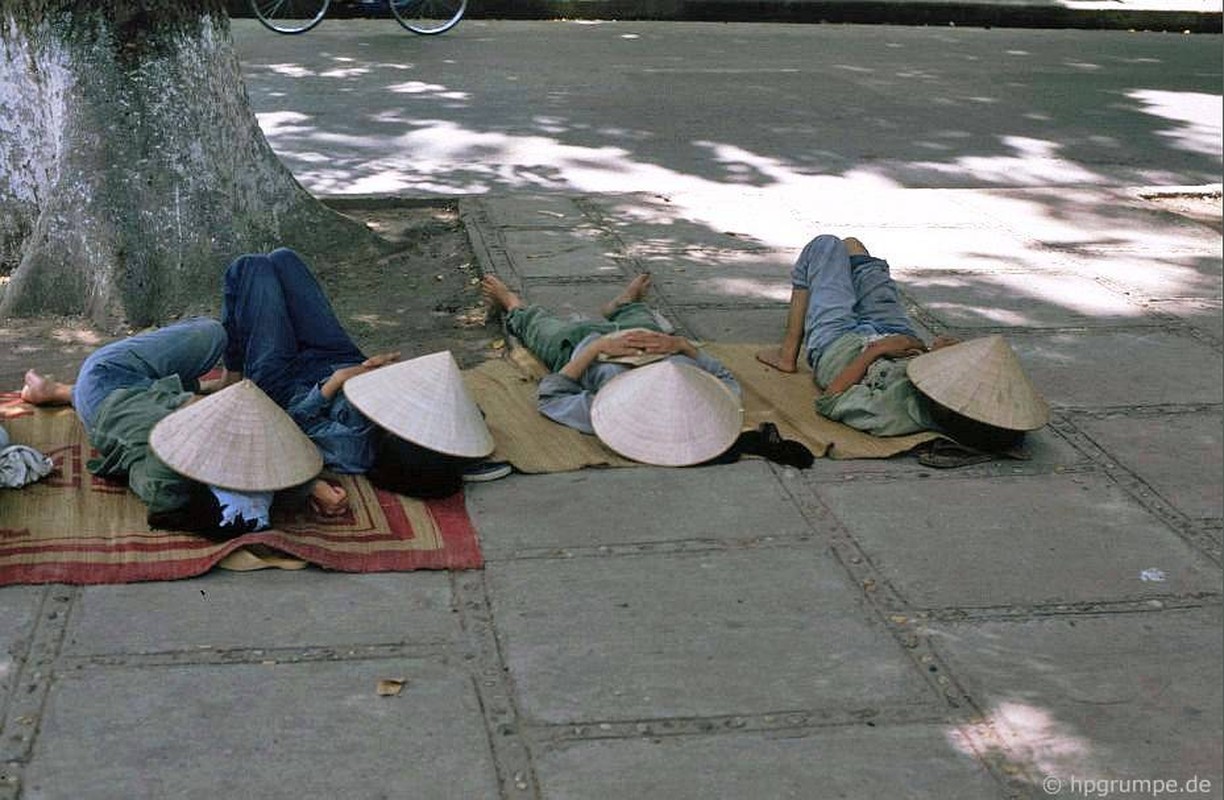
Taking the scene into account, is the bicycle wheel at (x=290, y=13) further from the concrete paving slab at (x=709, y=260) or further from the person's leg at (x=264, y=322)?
the person's leg at (x=264, y=322)

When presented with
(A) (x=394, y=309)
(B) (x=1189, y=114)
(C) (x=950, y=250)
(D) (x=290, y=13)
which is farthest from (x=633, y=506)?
(D) (x=290, y=13)

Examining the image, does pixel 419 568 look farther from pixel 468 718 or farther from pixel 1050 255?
pixel 1050 255

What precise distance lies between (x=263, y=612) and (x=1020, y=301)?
A: 4184 millimetres

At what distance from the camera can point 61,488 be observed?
4.59 m

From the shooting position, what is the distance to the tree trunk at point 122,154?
20.1 feet

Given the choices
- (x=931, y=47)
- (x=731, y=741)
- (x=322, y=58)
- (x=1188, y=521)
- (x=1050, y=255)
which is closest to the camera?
(x=731, y=741)

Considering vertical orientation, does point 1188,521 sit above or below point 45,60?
below

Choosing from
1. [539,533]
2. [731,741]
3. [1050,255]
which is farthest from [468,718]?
[1050,255]

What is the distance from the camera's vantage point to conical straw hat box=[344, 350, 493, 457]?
4625 mm

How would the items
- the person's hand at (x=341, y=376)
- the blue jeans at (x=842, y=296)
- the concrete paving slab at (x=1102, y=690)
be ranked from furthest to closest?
the blue jeans at (x=842, y=296), the person's hand at (x=341, y=376), the concrete paving slab at (x=1102, y=690)

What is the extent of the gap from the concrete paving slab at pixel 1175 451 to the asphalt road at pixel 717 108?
368 cm

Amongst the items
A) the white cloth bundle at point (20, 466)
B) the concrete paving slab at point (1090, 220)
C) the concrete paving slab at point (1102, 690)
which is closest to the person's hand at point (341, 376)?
the white cloth bundle at point (20, 466)

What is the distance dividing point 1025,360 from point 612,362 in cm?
191

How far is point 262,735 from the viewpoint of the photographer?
3523 millimetres
